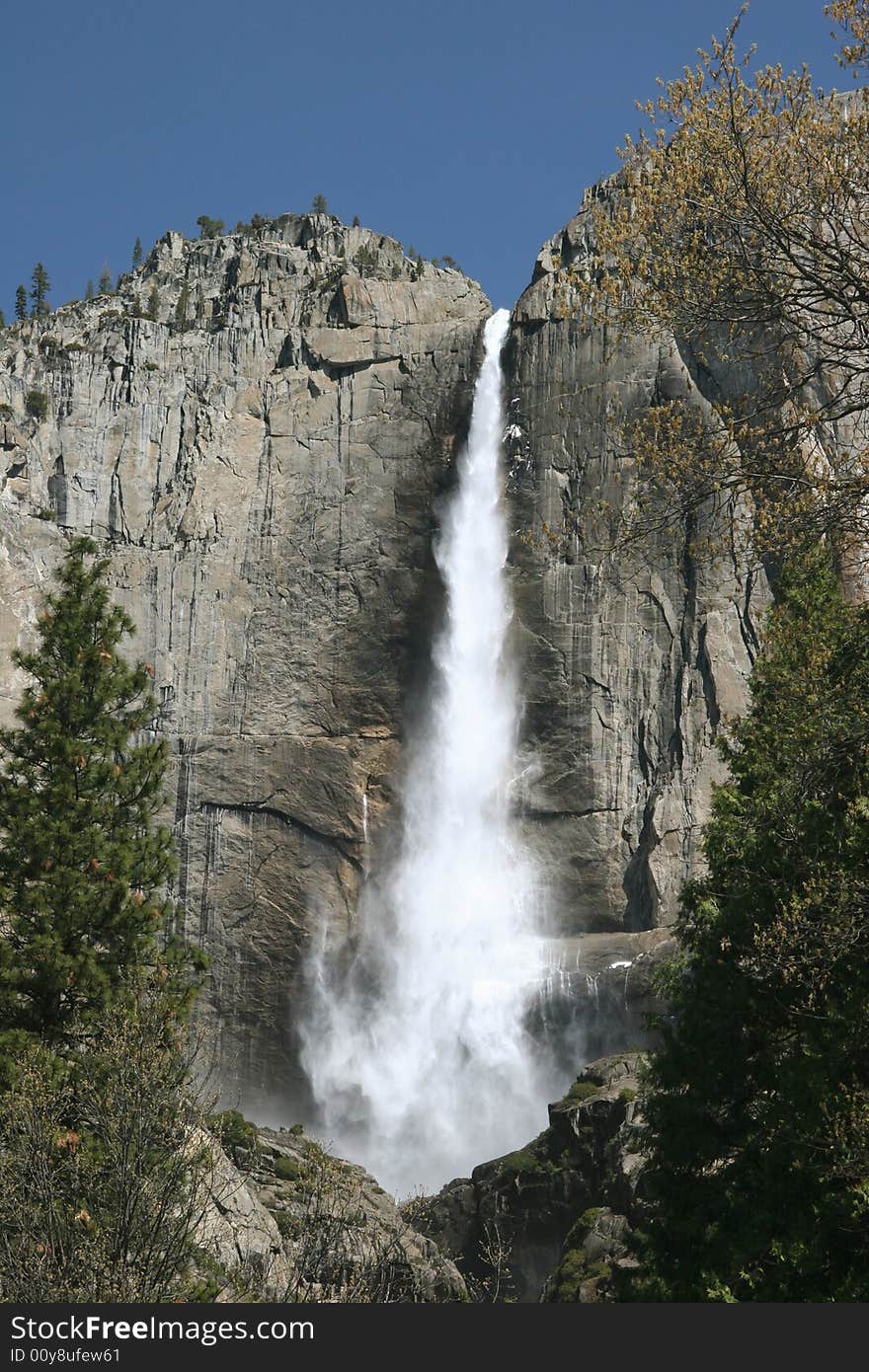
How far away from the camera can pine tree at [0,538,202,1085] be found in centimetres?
2489

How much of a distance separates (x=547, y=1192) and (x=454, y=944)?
69.8 ft

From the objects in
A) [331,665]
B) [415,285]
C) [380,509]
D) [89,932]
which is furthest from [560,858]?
[89,932]

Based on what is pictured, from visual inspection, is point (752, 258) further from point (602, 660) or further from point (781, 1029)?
point (602, 660)

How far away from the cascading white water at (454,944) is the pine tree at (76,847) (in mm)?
36934

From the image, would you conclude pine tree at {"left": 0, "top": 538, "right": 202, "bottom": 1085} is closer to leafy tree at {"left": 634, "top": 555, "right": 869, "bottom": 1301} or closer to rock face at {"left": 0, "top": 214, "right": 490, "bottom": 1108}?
leafy tree at {"left": 634, "top": 555, "right": 869, "bottom": 1301}

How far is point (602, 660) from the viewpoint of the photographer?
67.1m

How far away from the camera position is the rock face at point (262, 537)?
2677 inches

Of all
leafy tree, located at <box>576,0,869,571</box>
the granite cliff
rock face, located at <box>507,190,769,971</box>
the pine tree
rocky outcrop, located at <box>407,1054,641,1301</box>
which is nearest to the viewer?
leafy tree, located at <box>576,0,869,571</box>

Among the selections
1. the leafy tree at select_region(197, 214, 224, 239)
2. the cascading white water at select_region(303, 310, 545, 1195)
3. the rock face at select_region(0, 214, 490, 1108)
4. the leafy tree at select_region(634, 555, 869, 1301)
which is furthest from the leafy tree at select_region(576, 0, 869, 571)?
the leafy tree at select_region(197, 214, 224, 239)

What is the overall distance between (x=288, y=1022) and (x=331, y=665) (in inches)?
633

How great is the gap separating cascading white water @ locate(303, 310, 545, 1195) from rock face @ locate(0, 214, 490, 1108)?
147 cm

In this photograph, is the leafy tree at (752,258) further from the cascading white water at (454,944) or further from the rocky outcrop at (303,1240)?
the cascading white water at (454,944)

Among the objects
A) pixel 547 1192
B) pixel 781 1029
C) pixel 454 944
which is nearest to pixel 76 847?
pixel 781 1029

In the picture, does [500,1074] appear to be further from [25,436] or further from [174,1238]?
[174,1238]
